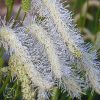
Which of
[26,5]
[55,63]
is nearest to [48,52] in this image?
[55,63]

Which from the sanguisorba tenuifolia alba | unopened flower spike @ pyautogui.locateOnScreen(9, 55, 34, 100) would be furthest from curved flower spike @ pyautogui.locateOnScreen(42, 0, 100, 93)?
unopened flower spike @ pyautogui.locateOnScreen(9, 55, 34, 100)

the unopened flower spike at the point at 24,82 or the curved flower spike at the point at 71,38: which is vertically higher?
the curved flower spike at the point at 71,38

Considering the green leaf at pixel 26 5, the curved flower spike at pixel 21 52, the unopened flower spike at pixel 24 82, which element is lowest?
the unopened flower spike at pixel 24 82

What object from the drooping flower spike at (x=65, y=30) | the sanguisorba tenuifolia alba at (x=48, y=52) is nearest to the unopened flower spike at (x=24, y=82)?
the sanguisorba tenuifolia alba at (x=48, y=52)

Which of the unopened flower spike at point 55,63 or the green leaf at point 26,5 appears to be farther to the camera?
the green leaf at point 26,5

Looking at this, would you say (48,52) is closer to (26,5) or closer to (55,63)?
(55,63)

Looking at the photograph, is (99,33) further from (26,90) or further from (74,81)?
(26,90)

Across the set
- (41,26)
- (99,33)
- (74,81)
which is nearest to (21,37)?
(41,26)

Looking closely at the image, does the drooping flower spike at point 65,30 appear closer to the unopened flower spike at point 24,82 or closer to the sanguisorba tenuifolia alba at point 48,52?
the sanguisorba tenuifolia alba at point 48,52

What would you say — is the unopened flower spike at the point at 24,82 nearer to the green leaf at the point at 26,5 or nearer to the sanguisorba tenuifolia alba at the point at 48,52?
the sanguisorba tenuifolia alba at the point at 48,52

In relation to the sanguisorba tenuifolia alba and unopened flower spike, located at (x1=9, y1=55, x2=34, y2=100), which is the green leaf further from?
unopened flower spike, located at (x1=9, y1=55, x2=34, y2=100)
